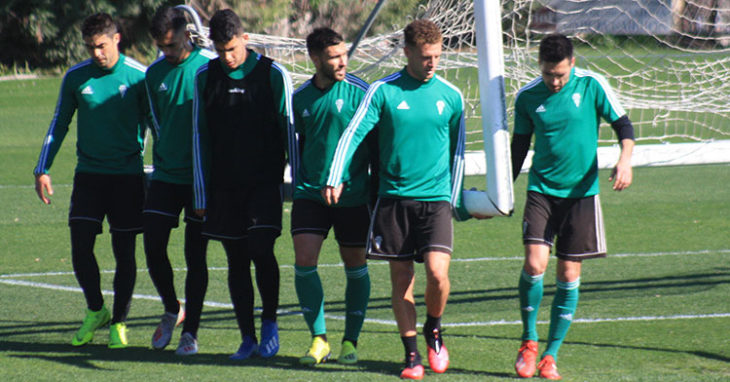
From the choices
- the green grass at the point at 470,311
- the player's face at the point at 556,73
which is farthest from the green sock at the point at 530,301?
the player's face at the point at 556,73

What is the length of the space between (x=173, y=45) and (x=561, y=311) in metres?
2.73

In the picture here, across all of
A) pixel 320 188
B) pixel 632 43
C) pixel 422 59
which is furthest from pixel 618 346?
pixel 632 43

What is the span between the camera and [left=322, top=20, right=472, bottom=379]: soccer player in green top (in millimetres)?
5336

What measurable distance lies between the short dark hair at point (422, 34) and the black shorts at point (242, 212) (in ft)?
4.09

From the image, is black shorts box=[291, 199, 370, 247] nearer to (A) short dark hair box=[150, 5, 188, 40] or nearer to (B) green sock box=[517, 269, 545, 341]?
(B) green sock box=[517, 269, 545, 341]

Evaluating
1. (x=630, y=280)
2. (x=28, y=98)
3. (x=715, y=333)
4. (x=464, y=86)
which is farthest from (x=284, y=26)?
(x=715, y=333)

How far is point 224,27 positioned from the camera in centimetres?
560

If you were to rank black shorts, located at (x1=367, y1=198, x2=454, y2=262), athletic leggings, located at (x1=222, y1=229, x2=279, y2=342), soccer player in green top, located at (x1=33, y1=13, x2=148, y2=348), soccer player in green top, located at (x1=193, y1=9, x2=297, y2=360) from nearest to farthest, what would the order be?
black shorts, located at (x1=367, y1=198, x2=454, y2=262) < soccer player in green top, located at (x1=193, y1=9, x2=297, y2=360) < athletic leggings, located at (x1=222, y1=229, x2=279, y2=342) < soccer player in green top, located at (x1=33, y1=13, x2=148, y2=348)

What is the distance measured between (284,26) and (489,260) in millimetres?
22666

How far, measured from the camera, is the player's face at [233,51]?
5.65 metres

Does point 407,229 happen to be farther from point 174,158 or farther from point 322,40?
point 174,158

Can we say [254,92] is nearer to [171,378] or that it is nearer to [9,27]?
[171,378]

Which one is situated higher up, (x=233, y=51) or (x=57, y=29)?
(x=233, y=51)

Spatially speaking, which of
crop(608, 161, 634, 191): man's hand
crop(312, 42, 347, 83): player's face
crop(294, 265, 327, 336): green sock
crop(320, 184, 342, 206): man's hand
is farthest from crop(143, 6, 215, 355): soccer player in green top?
crop(608, 161, 634, 191): man's hand
